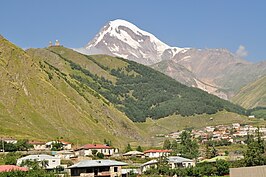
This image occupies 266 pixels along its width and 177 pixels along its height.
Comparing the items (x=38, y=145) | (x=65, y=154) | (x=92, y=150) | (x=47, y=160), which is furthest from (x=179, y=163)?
(x=38, y=145)

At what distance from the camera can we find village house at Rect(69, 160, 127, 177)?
8862cm

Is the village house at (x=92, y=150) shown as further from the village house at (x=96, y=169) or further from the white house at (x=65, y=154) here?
the village house at (x=96, y=169)

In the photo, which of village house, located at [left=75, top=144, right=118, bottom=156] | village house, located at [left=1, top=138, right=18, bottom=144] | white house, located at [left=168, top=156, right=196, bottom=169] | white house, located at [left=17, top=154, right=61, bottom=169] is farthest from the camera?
village house, located at [left=75, top=144, right=118, bottom=156]

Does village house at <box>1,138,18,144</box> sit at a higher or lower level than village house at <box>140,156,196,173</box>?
higher

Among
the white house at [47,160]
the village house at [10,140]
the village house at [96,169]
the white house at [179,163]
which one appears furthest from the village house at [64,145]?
the village house at [96,169]

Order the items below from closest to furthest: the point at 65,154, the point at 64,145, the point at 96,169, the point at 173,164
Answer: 1. the point at 96,169
2. the point at 173,164
3. the point at 65,154
4. the point at 64,145

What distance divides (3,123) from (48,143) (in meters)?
17.9

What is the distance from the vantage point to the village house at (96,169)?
8862 centimetres

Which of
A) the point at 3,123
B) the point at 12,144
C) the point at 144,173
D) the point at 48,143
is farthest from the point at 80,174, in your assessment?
the point at 3,123

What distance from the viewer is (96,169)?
293 ft

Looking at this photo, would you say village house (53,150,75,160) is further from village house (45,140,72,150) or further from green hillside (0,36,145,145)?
green hillside (0,36,145,145)

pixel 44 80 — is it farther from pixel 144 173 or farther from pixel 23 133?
pixel 144 173

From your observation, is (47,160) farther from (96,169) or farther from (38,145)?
(38,145)

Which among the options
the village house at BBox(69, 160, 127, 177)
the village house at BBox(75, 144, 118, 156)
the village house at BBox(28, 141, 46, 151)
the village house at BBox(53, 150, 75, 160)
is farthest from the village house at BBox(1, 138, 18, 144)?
the village house at BBox(69, 160, 127, 177)
